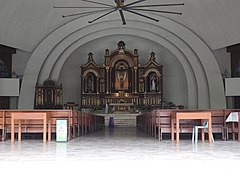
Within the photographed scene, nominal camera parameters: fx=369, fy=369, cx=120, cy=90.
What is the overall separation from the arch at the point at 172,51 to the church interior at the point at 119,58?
45 millimetres

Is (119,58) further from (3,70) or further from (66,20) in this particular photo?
(3,70)

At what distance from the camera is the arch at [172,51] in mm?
16516

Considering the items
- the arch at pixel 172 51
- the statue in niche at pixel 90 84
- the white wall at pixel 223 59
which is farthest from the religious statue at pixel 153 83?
the white wall at pixel 223 59

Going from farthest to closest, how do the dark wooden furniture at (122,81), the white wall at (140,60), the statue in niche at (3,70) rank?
the white wall at (140,60)
the dark wooden furniture at (122,81)
the statue in niche at (3,70)

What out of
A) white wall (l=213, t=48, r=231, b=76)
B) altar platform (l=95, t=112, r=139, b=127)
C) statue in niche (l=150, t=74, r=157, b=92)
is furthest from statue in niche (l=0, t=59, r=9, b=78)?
white wall (l=213, t=48, r=231, b=76)

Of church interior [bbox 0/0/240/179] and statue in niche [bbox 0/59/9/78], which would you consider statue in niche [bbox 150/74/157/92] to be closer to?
church interior [bbox 0/0/240/179]

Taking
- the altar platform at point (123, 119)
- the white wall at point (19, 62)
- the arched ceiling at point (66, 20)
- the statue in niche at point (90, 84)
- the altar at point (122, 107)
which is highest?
the arched ceiling at point (66, 20)

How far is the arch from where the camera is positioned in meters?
16.5

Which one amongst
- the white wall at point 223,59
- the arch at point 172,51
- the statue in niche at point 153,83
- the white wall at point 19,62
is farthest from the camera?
the statue in niche at point 153,83

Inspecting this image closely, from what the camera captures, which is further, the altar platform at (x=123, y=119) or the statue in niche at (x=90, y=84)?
the statue in niche at (x=90, y=84)

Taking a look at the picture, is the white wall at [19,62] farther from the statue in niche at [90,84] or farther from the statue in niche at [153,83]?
the statue in niche at [153,83]

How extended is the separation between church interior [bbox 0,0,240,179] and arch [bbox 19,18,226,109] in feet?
0.15

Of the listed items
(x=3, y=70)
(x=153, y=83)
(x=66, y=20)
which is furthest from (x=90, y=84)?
(x=3, y=70)

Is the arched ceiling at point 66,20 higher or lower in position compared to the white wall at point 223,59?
higher
